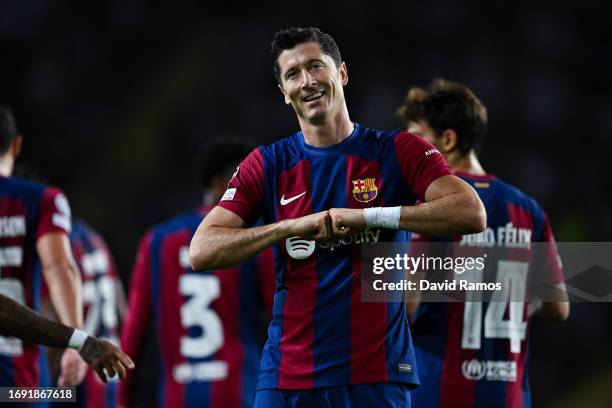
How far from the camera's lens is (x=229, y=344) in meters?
Result: 6.05

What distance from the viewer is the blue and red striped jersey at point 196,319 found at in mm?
6004

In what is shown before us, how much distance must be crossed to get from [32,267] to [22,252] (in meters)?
0.11

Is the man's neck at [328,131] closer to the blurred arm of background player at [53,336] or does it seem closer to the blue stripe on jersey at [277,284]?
the blue stripe on jersey at [277,284]

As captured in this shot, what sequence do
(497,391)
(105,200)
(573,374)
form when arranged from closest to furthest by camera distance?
(497,391) < (573,374) < (105,200)

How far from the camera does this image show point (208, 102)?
40.1 ft

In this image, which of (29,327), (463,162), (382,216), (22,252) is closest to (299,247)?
(382,216)

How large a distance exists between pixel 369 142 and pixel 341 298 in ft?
2.13

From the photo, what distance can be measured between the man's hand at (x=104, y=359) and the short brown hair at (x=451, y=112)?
2.12 m

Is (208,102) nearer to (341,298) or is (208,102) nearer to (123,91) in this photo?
(123,91)

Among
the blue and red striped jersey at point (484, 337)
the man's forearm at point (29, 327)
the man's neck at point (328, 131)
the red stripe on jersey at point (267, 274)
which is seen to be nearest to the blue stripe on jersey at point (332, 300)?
the man's neck at point (328, 131)

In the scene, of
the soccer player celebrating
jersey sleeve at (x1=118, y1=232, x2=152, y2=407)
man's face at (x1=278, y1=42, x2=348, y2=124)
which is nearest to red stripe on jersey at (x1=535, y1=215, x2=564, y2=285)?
the soccer player celebrating

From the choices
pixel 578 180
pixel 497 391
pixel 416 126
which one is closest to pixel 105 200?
pixel 578 180

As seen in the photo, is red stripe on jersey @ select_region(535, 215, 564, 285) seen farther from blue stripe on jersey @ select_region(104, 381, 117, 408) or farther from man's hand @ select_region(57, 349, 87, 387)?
blue stripe on jersey @ select_region(104, 381, 117, 408)

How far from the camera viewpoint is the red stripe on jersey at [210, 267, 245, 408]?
19.6 feet
